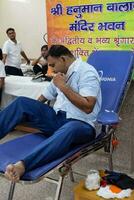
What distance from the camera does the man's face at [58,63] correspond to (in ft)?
6.47

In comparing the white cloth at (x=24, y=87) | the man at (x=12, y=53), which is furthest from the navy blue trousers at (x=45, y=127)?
the man at (x=12, y=53)

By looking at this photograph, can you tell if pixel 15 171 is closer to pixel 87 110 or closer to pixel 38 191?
pixel 87 110

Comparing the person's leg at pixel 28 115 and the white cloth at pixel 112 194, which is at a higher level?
the person's leg at pixel 28 115

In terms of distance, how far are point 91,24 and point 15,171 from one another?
177cm

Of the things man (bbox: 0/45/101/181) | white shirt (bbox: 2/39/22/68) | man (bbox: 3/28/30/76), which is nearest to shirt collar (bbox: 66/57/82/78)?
man (bbox: 0/45/101/181)

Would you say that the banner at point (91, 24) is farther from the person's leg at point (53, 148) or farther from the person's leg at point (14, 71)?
the person's leg at point (53, 148)

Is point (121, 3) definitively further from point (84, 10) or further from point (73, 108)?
point (73, 108)

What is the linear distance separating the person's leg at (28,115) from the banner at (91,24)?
1047 millimetres

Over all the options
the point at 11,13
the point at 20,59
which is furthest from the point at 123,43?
the point at 11,13

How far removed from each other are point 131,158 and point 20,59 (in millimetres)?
2795

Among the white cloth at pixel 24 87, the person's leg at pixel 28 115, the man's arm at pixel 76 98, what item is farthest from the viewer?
the white cloth at pixel 24 87

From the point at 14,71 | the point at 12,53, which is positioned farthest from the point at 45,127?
the point at 12,53

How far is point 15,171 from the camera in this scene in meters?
1.50

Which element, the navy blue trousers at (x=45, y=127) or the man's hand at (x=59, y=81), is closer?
the navy blue trousers at (x=45, y=127)
